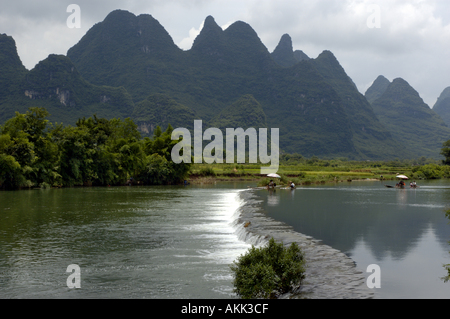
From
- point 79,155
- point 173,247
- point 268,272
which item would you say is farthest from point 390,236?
point 79,155

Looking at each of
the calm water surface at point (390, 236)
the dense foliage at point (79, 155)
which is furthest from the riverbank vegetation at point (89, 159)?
the calm water surface at point (390, 236)

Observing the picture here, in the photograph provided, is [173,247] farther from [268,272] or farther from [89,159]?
[89,159]

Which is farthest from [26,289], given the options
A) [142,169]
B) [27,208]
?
[142,169]

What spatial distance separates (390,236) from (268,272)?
431 inches

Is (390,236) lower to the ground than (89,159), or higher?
lower

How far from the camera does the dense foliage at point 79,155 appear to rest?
46094mm

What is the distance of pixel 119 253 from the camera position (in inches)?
587

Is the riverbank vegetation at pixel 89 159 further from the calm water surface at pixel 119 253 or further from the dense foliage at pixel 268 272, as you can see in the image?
the dense foliage at pixel 268 272

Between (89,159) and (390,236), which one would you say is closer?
(390,236)

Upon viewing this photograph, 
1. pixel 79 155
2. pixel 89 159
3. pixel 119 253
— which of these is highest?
pixel 79 155

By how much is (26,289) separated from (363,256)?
10.9m

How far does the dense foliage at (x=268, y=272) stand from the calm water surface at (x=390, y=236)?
88.3 inches

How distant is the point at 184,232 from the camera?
1914 centimetres

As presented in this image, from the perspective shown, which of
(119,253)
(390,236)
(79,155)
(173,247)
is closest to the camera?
(119,253)
